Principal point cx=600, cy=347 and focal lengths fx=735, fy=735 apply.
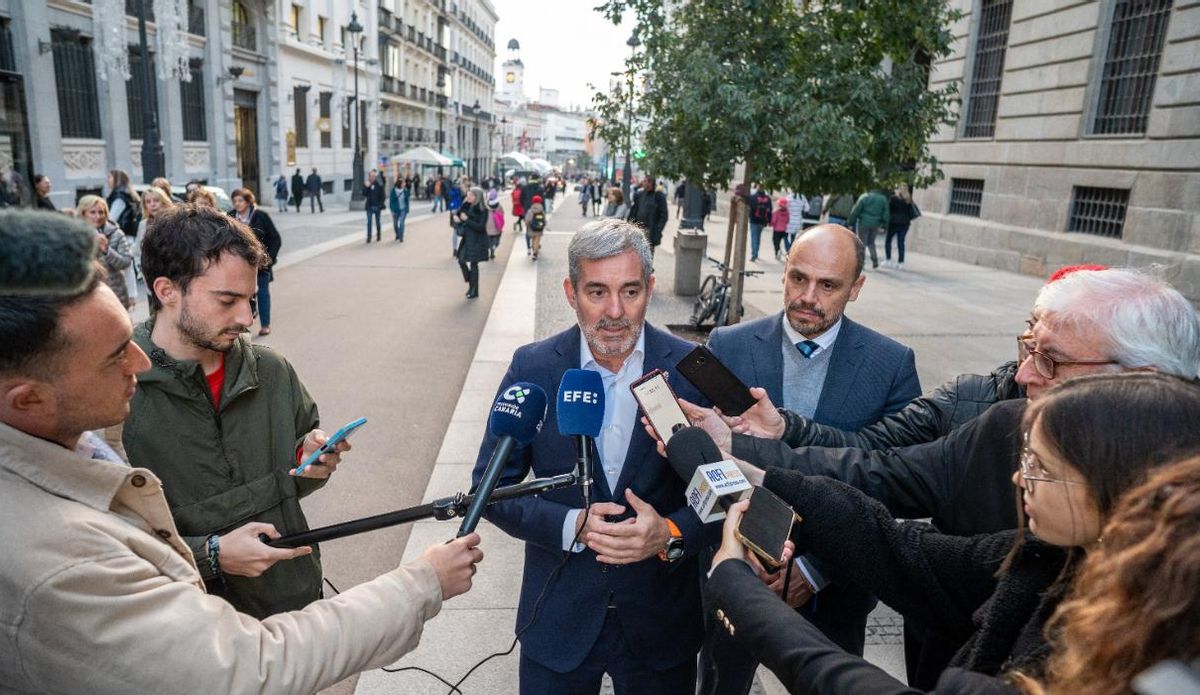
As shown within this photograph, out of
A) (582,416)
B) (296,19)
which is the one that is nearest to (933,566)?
(582,416)

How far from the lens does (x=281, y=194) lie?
29797 mm

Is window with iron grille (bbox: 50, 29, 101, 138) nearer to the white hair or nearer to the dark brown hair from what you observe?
the dark brown hair

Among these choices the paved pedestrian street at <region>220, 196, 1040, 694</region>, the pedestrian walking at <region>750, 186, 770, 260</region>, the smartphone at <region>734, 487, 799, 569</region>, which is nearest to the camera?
the smartphone at <region>734, 487, 799, 569</region>

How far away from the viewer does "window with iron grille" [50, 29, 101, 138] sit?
18.6 m

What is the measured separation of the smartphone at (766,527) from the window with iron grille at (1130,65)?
588 inches

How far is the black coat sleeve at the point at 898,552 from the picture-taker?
5.55ft

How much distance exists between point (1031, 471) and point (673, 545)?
0.99 metres

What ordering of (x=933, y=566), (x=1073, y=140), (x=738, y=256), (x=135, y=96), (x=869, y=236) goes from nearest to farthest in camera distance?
(x=933, y=566)
(x=738, y=256)
(x=1073, y=140)
(x=869, y=236)
(x=135, y=96)

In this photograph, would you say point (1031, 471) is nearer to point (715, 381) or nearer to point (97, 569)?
point (715, 381)

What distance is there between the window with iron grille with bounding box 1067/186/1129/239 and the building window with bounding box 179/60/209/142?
25955 millimetres

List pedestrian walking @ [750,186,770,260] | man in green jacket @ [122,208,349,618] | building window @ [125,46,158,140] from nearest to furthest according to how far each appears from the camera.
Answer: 1. man in green jacket @ [122,208,349,618]
2. pedestrian walking @ [750,186,770,260]
3. building window @ [125,46,158,140]

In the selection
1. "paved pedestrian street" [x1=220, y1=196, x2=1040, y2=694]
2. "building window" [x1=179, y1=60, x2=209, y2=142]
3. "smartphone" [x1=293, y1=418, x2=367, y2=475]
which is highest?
"building window" [x1=179, y1=60, x2=209, y2=142]

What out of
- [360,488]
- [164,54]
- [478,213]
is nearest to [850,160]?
[360,488]

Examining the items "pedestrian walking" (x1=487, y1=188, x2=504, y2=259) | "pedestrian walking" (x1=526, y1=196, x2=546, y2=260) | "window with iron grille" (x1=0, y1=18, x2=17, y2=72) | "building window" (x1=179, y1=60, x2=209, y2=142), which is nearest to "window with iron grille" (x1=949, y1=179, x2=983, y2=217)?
"pedestrian walking" (x1=526, y1=196, x2=546, y2=260)
